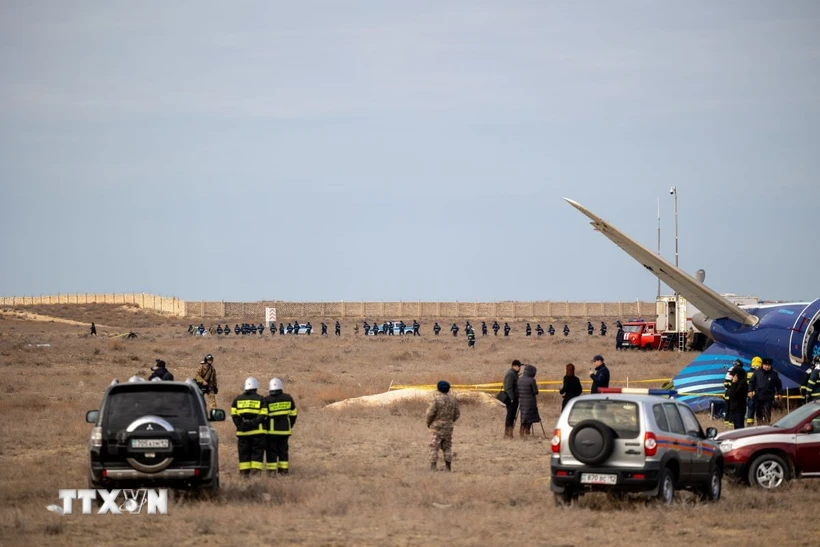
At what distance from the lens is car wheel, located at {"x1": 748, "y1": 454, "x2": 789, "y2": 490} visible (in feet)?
56.2

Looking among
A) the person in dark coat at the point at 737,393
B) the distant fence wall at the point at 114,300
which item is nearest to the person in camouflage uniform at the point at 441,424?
the person in dark coat at the point at 737,393

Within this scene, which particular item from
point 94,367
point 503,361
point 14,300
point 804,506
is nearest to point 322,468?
point 804,506

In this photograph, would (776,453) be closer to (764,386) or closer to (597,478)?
(597,478)

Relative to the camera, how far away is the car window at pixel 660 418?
14977mm

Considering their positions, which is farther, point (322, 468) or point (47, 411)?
point (47, 411)

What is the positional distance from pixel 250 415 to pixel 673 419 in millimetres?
6052

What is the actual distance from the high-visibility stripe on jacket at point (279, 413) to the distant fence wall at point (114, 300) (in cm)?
12464

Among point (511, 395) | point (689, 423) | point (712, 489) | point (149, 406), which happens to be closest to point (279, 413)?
point (149, 406)

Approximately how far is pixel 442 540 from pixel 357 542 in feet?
3.08

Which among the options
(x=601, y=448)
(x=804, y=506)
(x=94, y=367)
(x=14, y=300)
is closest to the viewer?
(x=601, y=448)

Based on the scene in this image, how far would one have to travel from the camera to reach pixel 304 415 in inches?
1118

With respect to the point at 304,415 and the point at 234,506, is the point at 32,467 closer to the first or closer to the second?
the point at 234,506

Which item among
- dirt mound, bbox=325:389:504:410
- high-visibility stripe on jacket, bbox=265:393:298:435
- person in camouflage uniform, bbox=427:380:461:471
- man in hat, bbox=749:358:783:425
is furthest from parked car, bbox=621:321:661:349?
high-visibility stripe on jacket, bbox=265:393:298:435

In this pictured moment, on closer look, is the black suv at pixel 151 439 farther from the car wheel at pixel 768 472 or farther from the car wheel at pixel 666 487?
the car wheel at pixel 768 472
